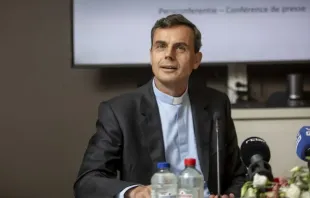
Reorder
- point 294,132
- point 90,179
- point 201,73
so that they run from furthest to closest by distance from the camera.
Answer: point 201,73 < point 294,132 < point 90,179

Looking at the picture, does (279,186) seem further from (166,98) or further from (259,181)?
(166,98)

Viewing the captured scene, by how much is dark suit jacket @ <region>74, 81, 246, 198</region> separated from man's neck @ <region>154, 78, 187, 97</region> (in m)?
0.04

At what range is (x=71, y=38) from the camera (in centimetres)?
314

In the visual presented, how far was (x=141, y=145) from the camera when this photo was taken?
6.81 feet

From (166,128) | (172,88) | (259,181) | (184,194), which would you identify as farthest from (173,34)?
(259,181)

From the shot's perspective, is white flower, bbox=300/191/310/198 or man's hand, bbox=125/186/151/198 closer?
white flower, bbox=300/191/310/198

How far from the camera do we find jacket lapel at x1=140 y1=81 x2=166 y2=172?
6.76 ft

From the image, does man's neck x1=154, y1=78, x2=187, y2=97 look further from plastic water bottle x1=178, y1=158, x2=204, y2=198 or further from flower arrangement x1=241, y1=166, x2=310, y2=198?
flower arrangement x1=241, y1=166, x2=310, y2=198

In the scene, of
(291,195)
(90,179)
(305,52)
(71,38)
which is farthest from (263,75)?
(291,195)

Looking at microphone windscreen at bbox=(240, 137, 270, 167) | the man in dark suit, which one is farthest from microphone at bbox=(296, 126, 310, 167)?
the man in dark suit

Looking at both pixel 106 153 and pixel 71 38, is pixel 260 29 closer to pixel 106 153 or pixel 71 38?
pixel 71 38

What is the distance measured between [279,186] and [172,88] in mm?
940

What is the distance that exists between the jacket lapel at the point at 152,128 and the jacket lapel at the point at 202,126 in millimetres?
149

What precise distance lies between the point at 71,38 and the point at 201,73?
790 mm
